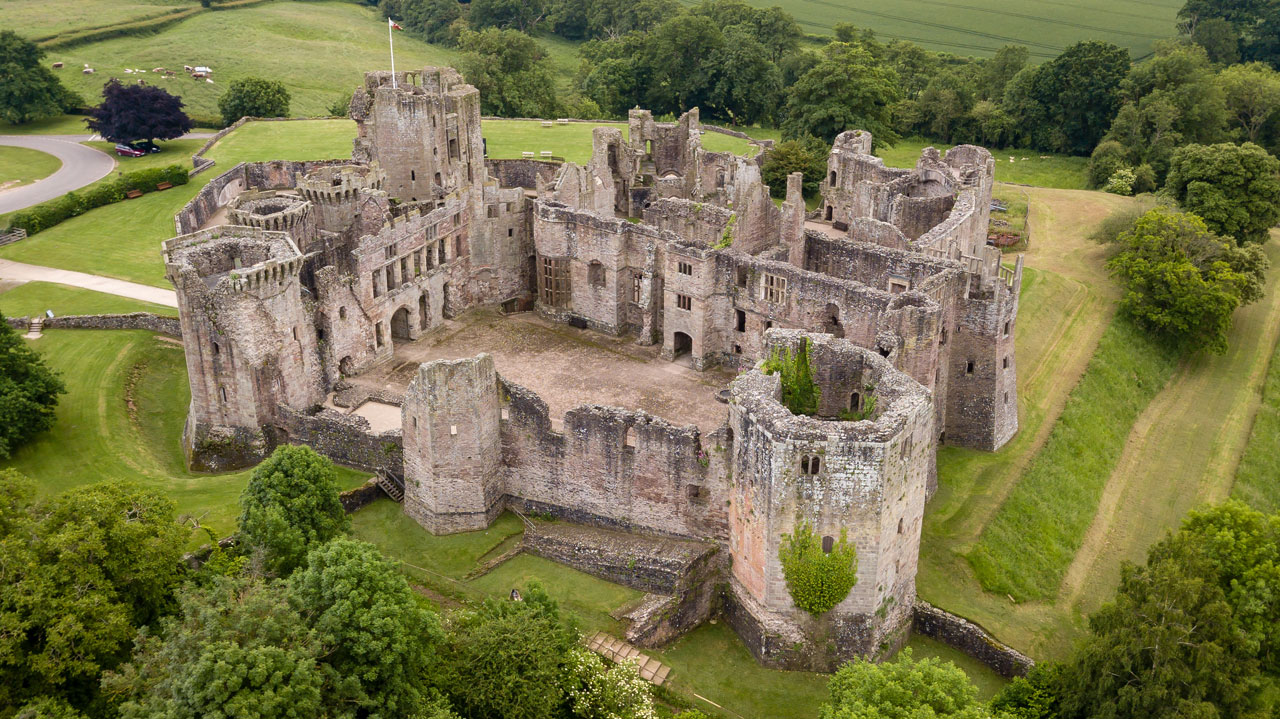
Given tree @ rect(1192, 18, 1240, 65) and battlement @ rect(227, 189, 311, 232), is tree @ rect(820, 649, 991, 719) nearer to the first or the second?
battlement @ rect(227, 189, 311, 232)

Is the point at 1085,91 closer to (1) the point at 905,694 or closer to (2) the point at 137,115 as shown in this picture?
(2) the point at 137,115

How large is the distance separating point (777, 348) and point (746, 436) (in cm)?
547

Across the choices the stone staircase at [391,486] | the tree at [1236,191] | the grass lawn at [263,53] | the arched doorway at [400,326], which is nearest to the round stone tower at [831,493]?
the stone staircase at [391,486]

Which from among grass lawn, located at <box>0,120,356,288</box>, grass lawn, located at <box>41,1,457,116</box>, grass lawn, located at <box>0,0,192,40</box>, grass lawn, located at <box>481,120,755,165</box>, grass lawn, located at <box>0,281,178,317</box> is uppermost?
grass lawn, located at <box>0,0,192,40</box>

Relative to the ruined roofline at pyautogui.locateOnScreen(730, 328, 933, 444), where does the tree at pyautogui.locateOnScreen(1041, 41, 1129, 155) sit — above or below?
above

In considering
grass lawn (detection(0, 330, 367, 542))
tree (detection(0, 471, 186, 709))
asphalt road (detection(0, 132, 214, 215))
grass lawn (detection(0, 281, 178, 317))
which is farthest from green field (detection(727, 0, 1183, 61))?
tree (detection(0, 471, 186, 709))

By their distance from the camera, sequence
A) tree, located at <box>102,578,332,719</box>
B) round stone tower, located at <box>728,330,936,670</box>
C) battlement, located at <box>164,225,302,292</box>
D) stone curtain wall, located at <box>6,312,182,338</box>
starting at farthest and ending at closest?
stone curtain wall, located at <box>6,312,182,338</box>, battlement, located at <box>164,225,302,292</box>, round stone tower, located at <box>728,330,936,670</box>, tree, located at <box>102,578,332,719</box>

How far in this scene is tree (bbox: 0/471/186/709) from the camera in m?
37.3

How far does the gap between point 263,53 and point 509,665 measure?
124667mm

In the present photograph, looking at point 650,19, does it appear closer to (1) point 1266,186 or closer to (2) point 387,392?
(1) point 1266,186

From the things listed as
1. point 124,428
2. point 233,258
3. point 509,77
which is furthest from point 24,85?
point 233,258

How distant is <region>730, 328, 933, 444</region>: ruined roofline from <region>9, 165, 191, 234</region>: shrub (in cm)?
6876

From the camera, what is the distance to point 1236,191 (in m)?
88.4

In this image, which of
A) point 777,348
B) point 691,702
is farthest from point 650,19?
point 691,702
